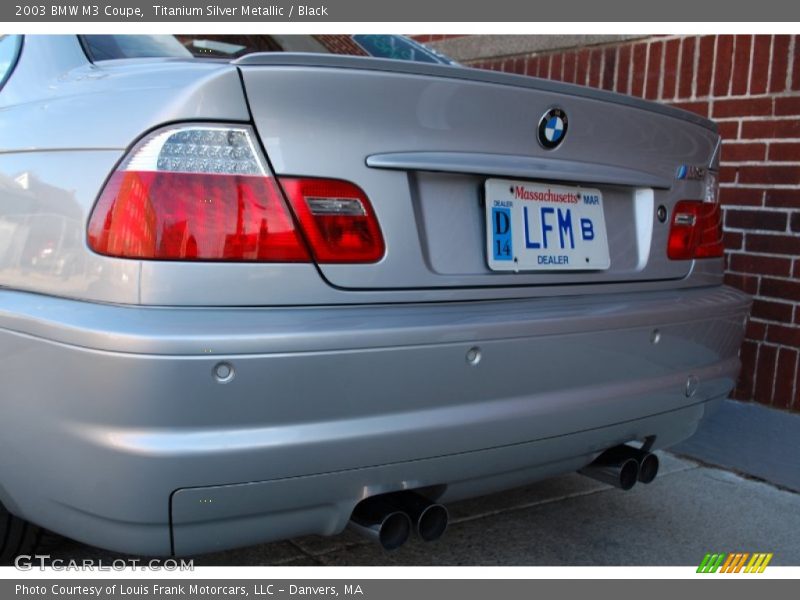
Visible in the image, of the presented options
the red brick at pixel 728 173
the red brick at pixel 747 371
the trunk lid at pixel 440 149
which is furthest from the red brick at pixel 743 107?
the trunk lid at pixel 440 149

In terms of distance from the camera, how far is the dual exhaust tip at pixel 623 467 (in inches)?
93.9

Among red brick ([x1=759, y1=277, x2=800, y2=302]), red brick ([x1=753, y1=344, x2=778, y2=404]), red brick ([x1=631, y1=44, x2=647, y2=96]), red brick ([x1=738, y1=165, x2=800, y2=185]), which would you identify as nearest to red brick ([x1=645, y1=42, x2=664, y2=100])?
red brick ([x1=631, y1=44, x2=647, y2=96])

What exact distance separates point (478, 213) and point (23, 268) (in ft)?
3.41

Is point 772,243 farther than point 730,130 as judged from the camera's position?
No

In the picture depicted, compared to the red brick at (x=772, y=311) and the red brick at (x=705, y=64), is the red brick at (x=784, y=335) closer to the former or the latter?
the red brick at (x=772, y=311)

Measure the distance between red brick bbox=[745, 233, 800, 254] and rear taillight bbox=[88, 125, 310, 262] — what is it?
257 centimetres

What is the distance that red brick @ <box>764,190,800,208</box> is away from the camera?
11.4 feet

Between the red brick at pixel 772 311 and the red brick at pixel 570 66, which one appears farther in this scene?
the red brick at pixel 570 66

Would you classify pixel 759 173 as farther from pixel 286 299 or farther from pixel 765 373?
pixel 286 299

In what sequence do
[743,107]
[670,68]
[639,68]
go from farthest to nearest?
[639,68]
[670,68]
[743,107]

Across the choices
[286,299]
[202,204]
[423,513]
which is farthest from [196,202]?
[423,513]

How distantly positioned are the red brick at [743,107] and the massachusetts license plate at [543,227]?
5.74 ft

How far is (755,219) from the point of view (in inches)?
143

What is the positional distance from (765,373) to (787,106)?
112 centimetres
